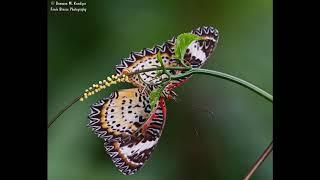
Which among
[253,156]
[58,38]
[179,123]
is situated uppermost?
[58,38]

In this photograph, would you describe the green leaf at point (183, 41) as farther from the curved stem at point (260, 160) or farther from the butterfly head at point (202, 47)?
the curved stem at point (260, 160)

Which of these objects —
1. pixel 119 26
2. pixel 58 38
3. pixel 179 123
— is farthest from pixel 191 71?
pixel 58 38

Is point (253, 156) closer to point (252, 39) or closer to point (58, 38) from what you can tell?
point (252, 39)

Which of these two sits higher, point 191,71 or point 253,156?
point 191,71

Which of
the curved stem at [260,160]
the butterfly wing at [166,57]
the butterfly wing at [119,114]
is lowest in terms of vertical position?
the curved stem at [260,160]

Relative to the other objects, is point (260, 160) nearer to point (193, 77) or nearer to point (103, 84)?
point (193, 77)

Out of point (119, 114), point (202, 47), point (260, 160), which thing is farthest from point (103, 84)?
point (260, 160)

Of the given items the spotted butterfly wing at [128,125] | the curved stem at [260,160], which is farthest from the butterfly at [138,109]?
the curved stem at [260,160]
